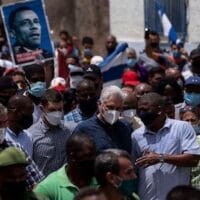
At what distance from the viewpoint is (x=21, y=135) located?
7465 millimetres

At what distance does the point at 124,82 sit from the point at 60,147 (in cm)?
489

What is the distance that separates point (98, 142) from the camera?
23.6 ft

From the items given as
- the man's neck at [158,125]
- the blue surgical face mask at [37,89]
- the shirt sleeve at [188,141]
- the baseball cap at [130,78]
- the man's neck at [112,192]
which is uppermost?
the man's neck at [112,192]

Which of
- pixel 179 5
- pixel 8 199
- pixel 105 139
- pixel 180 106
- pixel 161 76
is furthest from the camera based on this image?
pixel 179 5

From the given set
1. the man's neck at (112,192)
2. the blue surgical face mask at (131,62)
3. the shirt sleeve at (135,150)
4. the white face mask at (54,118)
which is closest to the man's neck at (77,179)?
the man's neck at (112,192)

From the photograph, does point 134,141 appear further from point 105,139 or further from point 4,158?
point 4,158

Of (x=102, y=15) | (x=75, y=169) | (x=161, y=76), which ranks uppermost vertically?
(x=75, y=169)

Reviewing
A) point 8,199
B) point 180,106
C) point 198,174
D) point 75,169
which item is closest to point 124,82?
point 180,106

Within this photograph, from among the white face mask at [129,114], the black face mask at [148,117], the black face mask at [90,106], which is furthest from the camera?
the white face mask at [129,114]

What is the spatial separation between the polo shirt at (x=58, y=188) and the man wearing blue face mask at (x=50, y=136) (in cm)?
121

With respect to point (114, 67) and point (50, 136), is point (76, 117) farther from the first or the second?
point (114, 67)

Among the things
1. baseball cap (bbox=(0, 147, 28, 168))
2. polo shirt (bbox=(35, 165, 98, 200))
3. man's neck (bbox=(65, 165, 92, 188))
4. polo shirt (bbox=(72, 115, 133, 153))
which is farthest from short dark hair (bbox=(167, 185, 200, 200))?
polo shirt (bbox=(72, 115, 133, 153))

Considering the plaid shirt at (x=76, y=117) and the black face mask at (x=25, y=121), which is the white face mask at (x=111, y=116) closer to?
the black face mask at (x=25, y=121)

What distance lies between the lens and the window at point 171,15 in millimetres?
15273
